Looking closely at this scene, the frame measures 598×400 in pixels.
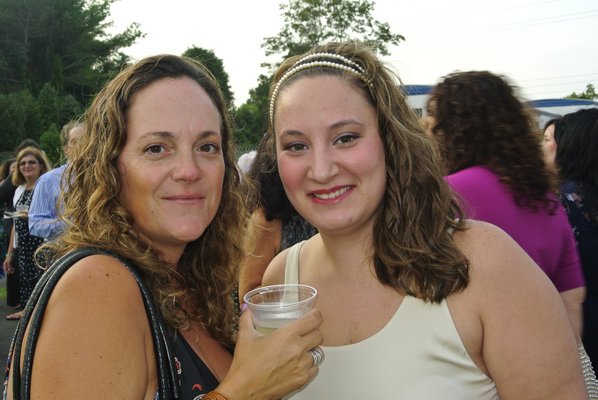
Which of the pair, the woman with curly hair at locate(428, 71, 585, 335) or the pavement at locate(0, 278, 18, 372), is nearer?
the woman with curly hair at locate(428, 71, 585, 335)

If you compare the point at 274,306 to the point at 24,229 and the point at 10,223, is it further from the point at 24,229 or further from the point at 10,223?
the point at 10,223

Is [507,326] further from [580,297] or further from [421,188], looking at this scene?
[580,297]

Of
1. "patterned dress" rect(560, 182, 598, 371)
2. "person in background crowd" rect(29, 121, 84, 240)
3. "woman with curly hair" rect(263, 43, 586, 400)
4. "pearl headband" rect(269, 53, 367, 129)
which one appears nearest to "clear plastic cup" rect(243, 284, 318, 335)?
"woman with curly hair" rect(263, 43, 586, 400)

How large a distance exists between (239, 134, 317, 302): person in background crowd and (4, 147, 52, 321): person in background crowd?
450 centimetres

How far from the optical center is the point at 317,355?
183 cm

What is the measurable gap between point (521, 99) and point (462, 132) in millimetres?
417

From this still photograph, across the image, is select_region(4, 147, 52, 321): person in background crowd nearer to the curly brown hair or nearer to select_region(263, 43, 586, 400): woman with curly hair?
the curly brown hair

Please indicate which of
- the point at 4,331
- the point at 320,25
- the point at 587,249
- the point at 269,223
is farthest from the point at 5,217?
the point at 320,25

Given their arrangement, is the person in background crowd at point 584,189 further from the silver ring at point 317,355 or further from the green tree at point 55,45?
the green tree at point 55,45

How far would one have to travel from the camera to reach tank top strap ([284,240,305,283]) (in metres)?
2.33

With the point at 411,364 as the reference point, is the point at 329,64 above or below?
above

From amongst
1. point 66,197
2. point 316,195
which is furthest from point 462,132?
point 66,197

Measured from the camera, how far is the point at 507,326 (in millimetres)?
1716

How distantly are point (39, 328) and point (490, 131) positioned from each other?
2619 millimetres
